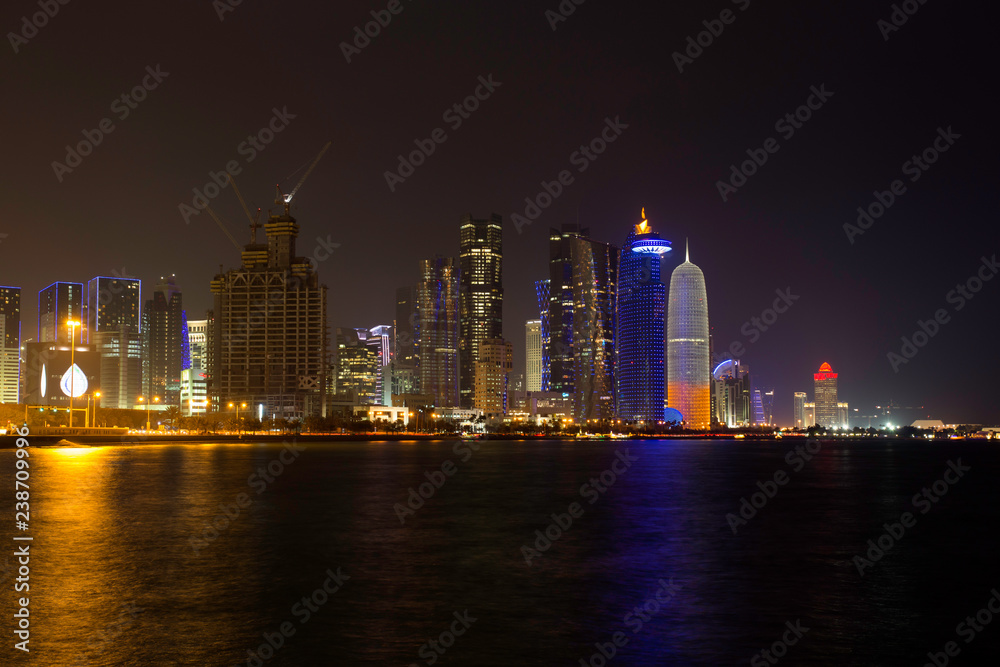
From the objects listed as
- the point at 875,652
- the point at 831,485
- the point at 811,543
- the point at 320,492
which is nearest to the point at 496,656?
the point at 875,652

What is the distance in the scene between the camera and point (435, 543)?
167ft

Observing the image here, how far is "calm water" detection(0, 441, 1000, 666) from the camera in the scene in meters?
28.2

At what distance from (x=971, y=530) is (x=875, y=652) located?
4234 cm

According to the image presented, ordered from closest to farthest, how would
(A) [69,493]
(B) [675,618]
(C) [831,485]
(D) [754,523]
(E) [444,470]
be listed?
1. (B) [675,618]
2. (D) [754,523]
3. (A) [69,493]
4. (C) [831,485]
5. (E) [444,470]

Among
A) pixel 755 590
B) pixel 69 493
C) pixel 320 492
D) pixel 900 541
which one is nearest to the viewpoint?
pixel 755 590

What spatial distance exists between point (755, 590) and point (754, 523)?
86.1ft

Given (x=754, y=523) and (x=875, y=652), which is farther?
(x=754, y=523)

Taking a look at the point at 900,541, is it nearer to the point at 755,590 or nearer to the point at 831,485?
the point at 755,590

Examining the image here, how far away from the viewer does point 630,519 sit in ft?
212

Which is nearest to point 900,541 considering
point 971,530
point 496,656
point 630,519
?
point 971,530

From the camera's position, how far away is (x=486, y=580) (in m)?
39.9

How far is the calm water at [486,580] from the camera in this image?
28234 millimetres

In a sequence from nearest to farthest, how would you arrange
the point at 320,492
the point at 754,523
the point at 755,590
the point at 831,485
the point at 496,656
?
the point at 496,656 → the point at 755,590 → the point at 754,523 → the point at 320,492 → the point at 831,485

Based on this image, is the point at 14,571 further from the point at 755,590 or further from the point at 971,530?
the point at 971,530
